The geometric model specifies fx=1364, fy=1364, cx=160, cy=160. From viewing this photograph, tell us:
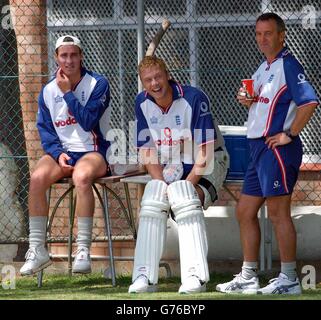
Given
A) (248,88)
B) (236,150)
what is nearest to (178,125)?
(248,88)

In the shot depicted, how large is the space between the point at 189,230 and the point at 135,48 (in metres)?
2.48

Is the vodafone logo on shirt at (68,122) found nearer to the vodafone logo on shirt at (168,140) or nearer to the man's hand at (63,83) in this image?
the man's hand at (63,83)

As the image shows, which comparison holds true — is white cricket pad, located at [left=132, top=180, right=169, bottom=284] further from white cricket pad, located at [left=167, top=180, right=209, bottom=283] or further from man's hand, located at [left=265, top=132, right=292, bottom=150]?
man's hand, located at [left=265, top=132, right=292, bottom=150]

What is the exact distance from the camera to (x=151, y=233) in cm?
966

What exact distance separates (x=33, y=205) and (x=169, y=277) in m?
1.52

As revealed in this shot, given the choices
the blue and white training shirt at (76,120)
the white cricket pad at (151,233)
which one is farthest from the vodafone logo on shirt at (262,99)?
the blue and white training shirt at (76,120)

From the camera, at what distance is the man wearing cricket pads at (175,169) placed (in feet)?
31.5

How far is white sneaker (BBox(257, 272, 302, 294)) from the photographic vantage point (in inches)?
376

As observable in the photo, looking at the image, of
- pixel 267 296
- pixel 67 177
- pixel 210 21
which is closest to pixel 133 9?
pixel 210 21

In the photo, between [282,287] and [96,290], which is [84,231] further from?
Result: [282,287]

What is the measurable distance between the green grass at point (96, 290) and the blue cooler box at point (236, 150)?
34.1 inches

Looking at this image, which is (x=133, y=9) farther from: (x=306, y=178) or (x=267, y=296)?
(x=267, y=296)

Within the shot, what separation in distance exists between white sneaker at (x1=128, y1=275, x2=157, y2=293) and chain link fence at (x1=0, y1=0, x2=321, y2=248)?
2065mm

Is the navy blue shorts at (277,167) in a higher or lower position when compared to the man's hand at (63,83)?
lower
